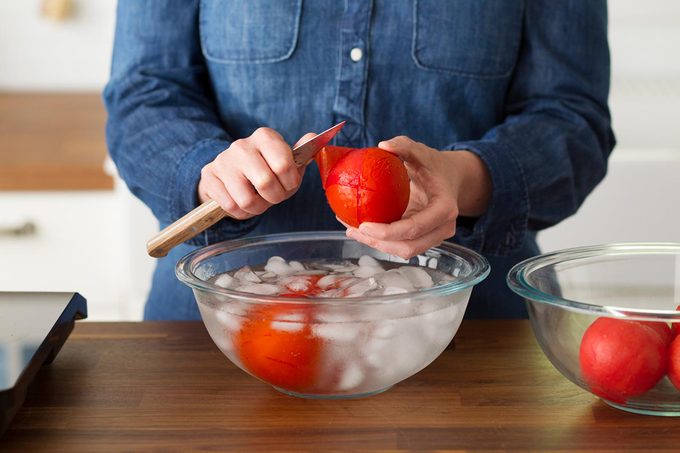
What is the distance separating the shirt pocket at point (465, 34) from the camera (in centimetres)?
124

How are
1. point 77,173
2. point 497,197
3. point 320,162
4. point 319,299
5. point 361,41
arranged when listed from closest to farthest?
1. point 319,299
2. point 320,162
3. point 497,197
4. point 361,41
5. point 77,173

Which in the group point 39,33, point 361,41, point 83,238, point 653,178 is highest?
point 361,41

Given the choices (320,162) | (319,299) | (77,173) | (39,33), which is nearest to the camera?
(319,299)

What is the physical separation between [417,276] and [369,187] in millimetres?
107

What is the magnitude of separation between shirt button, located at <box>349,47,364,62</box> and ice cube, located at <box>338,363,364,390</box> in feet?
1.80

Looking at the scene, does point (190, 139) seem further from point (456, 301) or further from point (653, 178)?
point (653, 178)

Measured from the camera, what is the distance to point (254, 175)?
85 cm

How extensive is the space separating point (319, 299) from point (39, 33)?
2.08 metres

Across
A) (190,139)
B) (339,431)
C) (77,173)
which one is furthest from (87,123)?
(339,431)

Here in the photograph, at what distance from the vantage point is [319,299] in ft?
2.49

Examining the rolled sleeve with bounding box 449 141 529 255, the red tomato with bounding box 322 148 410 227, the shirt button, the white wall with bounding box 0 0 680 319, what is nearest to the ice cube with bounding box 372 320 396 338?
the red tomato with bounding box 322 148 410 227

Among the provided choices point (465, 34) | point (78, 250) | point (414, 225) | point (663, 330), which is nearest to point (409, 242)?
point (414, 225)

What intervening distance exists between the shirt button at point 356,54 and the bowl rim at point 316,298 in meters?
0.32

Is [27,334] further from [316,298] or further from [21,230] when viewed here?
[21,230]
